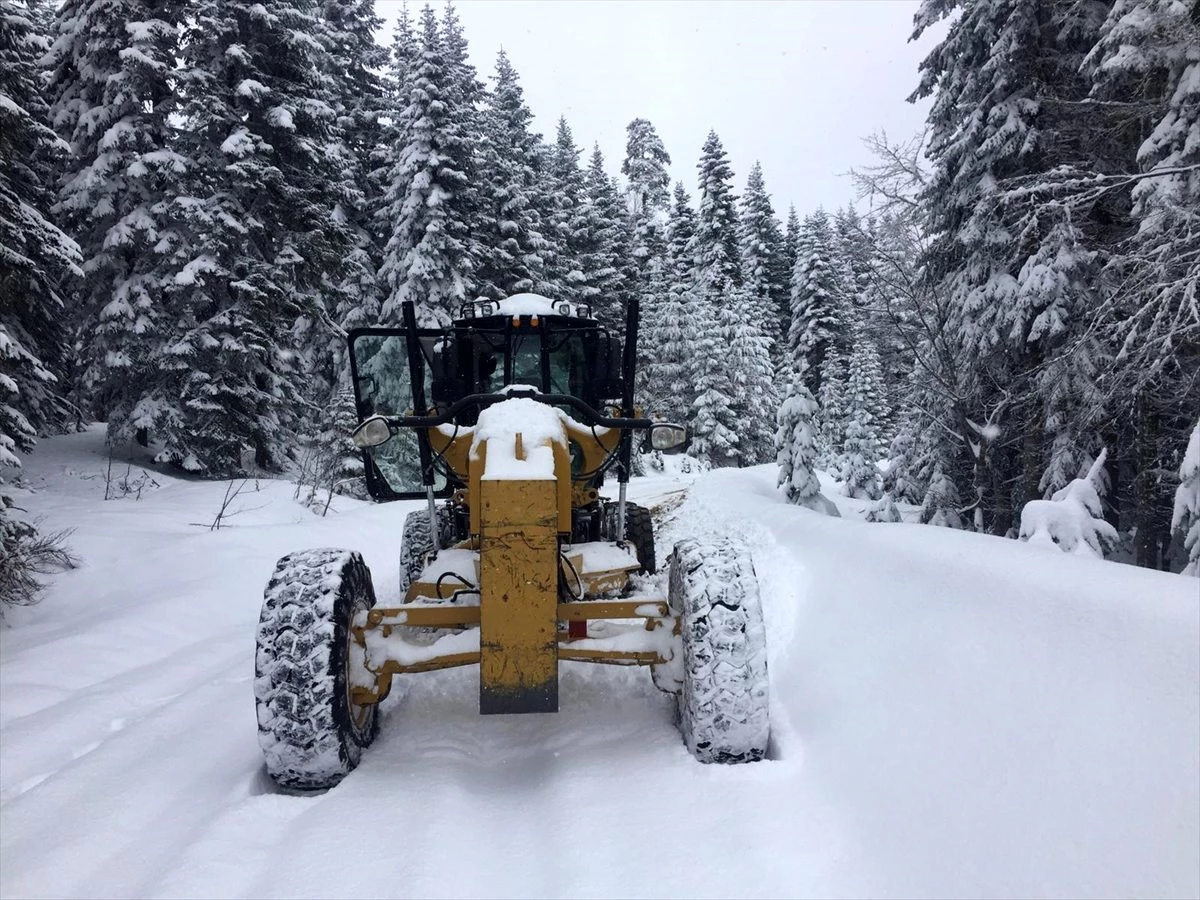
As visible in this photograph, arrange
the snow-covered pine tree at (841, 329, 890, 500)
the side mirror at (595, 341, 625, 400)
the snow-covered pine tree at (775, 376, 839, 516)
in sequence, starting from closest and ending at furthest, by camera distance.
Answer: the side mirror at (595, 341, 625, 400), the snow-covered pine tree at (775, 376, 839, 516), the snow-covered pine tree at (841, 329, 890, 500)

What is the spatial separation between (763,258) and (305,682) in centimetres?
5449

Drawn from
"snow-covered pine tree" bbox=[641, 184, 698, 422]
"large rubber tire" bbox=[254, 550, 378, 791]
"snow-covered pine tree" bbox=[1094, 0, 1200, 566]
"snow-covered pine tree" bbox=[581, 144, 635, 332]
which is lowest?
"large rubber tire" bbox=[254, 550, 378, 791]

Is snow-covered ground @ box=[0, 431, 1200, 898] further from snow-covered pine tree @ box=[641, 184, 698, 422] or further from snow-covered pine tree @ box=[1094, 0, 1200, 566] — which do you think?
snow-covered pine tree @ box=[641, 184, 698, 422]

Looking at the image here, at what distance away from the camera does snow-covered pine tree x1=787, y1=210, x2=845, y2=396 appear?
142 feet

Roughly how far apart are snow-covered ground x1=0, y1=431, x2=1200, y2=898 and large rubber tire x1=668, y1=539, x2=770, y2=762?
14cm

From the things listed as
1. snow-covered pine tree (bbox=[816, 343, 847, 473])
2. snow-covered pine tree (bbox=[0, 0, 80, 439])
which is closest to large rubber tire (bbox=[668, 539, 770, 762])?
snow-covered pine tree (bbox=[0, 0, 80, 439])

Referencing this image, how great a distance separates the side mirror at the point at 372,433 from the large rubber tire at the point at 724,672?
76.5 inches

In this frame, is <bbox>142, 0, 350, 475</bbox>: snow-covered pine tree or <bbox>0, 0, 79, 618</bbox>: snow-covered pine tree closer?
<bbox>0, 0, 79, 618</bbox>: snow-covered pine tree

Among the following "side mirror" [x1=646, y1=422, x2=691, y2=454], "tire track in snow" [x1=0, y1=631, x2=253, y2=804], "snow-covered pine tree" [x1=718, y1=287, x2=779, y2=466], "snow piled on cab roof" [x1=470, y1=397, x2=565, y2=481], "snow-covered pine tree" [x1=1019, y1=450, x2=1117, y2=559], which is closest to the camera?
"snow piled on cab roof" [x1=470, y1=397, x2=565, y2=481]

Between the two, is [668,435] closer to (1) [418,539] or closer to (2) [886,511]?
(1) [418,539]

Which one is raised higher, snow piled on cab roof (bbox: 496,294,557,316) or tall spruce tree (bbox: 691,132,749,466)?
tall spruce tree (bbox: 691,132,749,466)

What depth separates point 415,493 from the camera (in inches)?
234

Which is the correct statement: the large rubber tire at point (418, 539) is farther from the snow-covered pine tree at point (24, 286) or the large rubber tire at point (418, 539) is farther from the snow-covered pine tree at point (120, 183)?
the snow-covered pine tree at point (120, 183)

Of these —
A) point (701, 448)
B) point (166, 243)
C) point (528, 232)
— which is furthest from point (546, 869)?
point (701, 448)
